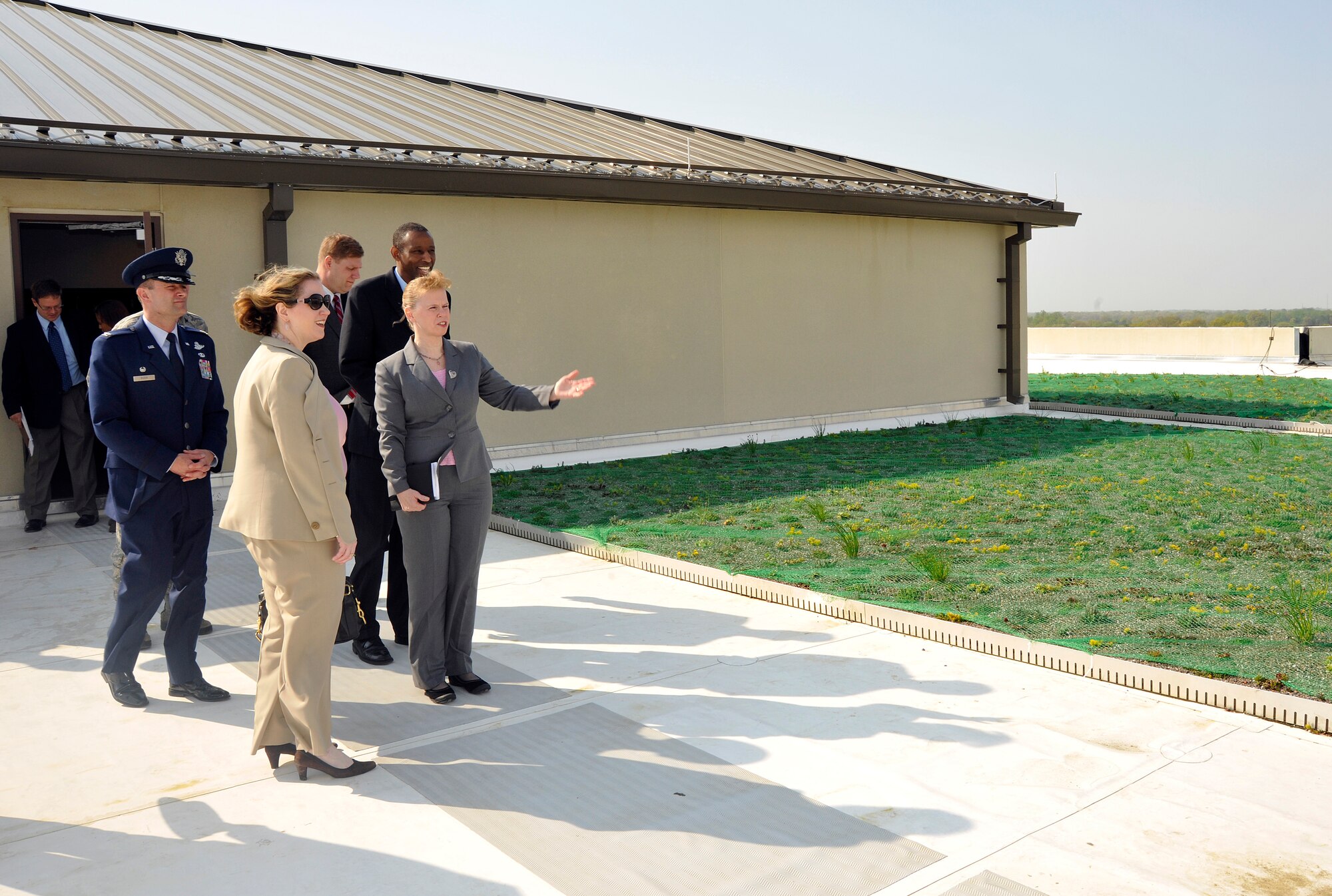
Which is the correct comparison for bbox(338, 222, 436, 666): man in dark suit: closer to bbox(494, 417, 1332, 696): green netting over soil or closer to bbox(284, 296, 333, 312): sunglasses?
bbox(284, 296, 333, 312): sunglasses

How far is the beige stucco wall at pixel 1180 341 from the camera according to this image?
3008 cm

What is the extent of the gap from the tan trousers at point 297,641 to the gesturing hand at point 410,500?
61 cm

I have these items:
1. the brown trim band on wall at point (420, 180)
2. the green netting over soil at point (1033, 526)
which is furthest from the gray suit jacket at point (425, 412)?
the brown trim band on wall at point (420, 180)

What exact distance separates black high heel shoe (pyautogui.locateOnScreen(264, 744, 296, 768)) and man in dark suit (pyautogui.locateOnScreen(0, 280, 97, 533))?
17.6ft

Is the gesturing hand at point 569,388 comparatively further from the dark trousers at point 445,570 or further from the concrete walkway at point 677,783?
the concrete walkway at point 677,783

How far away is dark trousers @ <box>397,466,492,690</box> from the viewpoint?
4.55m

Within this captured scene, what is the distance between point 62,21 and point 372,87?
4.22 m

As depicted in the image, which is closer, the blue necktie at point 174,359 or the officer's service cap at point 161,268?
the officer's service cap at point 161,268

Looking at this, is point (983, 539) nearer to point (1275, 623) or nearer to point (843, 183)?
point (1275, 623)

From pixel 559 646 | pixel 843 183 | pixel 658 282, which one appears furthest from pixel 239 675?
pixel 843 183

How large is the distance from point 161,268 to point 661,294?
8105 mm

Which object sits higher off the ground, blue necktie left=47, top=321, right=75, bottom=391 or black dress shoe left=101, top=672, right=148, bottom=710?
blue necktie left=47, top=321, right=75, bottom=391

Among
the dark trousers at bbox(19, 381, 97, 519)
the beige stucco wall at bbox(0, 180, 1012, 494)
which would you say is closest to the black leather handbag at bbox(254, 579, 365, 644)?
the dark trousers at bbox(19, 381, 97, 519)

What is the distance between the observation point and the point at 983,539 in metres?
7.25
